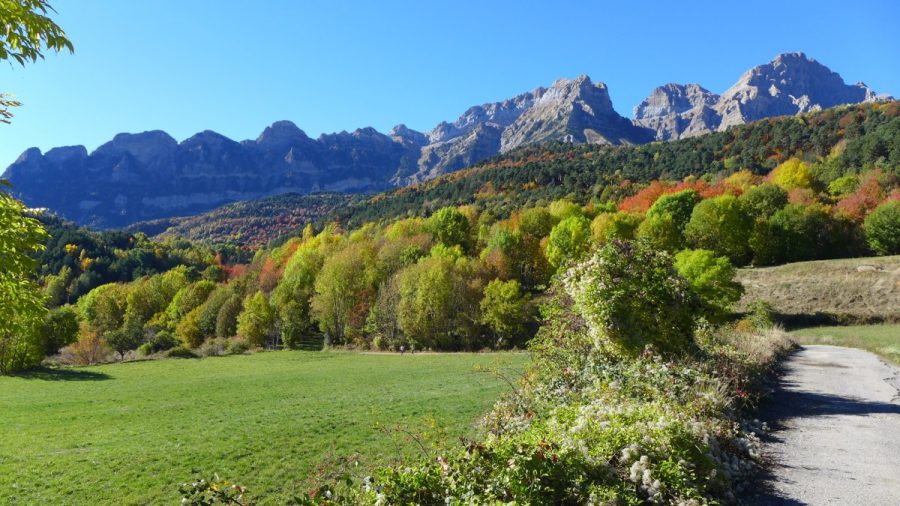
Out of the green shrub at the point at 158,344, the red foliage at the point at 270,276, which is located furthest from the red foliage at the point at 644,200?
the green shrub at the point at 158,344

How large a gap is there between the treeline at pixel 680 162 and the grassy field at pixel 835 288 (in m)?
41.4

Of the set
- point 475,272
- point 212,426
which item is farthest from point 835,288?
point 212,426

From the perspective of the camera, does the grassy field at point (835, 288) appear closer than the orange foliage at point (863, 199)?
Yes

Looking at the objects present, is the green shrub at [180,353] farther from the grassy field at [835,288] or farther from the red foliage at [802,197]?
the red foliage at [802,197]

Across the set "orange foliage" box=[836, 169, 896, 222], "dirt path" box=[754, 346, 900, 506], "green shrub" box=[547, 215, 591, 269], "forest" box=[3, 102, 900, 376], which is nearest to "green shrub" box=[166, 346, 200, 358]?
"forest" box=[3, 102, 900, 376]

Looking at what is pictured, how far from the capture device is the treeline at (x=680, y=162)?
9744 centimetres

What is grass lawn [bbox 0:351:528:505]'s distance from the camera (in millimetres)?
12492

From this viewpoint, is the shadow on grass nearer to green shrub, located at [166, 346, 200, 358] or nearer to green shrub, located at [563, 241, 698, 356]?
green shrub, located at [166, 346, 200, 358]

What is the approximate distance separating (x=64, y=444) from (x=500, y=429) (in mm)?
16997

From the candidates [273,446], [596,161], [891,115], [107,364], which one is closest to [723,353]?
[273,446]

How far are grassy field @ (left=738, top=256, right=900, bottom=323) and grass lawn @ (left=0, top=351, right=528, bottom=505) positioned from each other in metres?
39.4

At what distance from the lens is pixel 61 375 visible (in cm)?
4497

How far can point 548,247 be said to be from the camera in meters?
72.9

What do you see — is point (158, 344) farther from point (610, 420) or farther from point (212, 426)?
point (610, 420)
